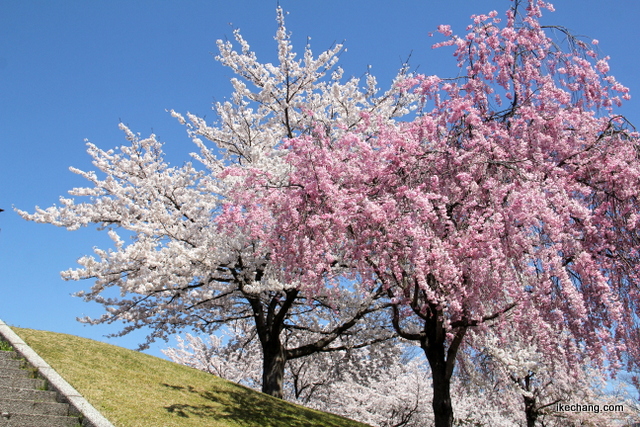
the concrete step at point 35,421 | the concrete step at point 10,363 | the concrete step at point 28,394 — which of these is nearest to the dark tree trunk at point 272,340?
the concrete step at point 10,363

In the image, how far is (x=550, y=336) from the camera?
386 inches

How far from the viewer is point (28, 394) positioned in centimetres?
884

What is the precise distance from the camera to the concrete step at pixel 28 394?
8703 millimetres

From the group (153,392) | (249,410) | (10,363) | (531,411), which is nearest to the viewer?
(10,363)

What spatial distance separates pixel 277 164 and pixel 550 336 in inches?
388

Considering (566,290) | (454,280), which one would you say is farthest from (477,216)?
(566,290)

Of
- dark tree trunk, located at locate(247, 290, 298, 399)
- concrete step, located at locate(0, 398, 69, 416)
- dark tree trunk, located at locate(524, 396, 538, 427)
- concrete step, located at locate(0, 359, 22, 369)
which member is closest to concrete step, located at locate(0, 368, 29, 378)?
concrete step, located at locate(0, 359, 22, 369)

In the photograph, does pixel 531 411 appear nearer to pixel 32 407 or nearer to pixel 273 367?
pixel 273 367

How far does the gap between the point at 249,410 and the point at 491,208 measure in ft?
Answer: 24.2

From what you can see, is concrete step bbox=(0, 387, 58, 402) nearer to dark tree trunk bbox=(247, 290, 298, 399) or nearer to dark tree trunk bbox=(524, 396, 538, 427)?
dark tree trunk bbox=(247, 290, 298, 399)

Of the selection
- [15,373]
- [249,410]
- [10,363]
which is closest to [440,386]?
[249,410]

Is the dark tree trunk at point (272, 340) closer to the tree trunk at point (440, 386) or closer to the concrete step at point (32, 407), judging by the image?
the tree trunk at point (440, 386)

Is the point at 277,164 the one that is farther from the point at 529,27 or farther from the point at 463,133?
the point at 529,27

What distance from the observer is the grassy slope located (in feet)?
31.6
